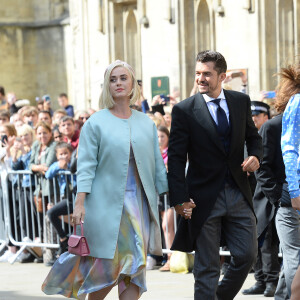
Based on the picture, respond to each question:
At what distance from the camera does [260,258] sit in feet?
31.0

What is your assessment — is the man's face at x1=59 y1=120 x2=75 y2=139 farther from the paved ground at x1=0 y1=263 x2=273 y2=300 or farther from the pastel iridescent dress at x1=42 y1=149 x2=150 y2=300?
the pastel iridescent dress at x1=42 y1=149 x2=150 y2=300

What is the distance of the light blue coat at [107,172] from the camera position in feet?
22.3

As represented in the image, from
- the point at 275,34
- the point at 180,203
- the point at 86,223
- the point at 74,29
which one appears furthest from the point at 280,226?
the point at 74,29

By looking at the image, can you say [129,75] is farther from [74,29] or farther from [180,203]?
[74,29]

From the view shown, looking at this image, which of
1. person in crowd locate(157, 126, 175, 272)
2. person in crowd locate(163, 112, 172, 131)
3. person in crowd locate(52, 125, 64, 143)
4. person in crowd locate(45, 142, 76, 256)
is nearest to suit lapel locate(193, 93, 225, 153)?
person in crowd locate(157, 126, 175, 272)

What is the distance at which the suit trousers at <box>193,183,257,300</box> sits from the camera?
6.90 m

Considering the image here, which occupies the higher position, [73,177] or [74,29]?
[74,29]

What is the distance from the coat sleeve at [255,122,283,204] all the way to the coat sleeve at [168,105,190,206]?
3.79ft

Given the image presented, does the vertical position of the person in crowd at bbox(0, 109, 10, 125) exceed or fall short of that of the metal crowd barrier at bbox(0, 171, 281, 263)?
it exceeds it

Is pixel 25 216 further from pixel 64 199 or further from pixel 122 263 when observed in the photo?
pixel 122 263

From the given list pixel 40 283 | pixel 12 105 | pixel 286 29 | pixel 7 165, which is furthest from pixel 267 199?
pixel 12 105

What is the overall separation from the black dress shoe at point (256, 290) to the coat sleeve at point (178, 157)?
2676 millimetres

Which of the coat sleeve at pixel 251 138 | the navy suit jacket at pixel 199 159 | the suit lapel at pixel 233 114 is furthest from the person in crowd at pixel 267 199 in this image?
the suit lapel at pixel 233 114

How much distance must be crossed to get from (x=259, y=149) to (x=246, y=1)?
35.6 feet
